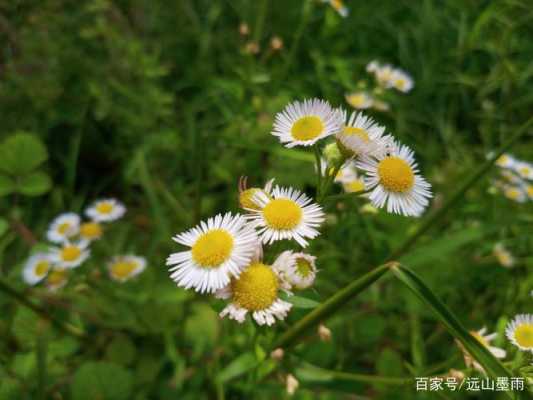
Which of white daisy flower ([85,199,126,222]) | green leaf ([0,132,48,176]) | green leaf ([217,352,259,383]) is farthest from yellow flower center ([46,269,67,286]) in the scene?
green leaf ([217,352,259,383])

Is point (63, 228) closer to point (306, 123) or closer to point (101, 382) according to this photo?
point (101, 382)

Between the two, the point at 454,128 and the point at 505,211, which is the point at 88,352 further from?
the point at 454,128

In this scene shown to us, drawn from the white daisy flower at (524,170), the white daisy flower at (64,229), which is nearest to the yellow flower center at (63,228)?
the white daisy flower at (64,229)

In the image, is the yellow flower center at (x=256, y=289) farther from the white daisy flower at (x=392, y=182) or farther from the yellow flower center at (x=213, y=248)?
the white daisy flower at (x=392, y=182)

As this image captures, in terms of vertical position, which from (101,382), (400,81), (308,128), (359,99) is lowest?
(101,382)

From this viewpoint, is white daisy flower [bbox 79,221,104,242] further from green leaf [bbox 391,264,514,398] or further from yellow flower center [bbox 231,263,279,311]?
green leaf [bbox 391,264,514,398]

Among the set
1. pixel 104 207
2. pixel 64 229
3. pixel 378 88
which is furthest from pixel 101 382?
pixel 378 88

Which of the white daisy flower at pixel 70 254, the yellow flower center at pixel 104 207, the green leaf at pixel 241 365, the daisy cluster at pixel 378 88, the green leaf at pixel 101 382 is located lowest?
the green leaf at pixel 101 382
